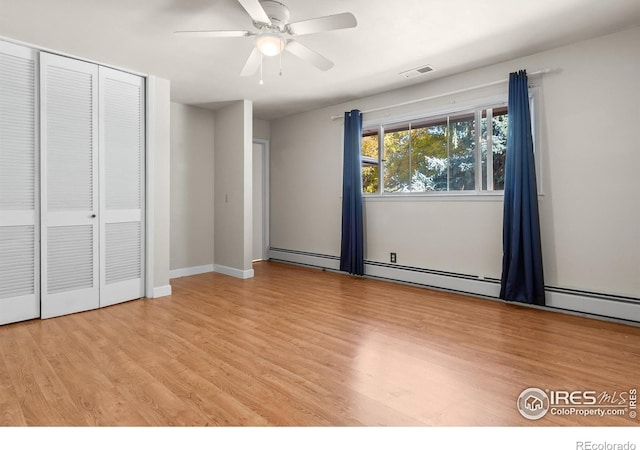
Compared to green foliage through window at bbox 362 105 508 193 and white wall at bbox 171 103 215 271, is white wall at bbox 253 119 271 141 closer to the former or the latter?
white wall at bbox 171 103 215 271

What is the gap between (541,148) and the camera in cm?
363

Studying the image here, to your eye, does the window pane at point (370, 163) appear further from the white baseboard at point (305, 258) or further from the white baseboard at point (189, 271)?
the white baseboard at point (189, 271)

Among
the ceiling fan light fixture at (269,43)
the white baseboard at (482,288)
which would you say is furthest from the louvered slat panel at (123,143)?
the white baseboard at (482,288)

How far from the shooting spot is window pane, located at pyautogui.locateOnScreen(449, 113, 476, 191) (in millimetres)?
4230

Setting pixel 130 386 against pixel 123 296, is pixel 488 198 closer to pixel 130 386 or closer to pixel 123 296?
pixel 130 386

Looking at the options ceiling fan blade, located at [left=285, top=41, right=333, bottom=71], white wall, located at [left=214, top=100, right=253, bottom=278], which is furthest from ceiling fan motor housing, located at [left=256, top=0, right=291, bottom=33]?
white wall, located at [left=214, top=100, right=253, bottom=278]

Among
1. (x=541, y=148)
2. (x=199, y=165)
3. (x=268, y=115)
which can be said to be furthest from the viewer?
(x=268, y=115)

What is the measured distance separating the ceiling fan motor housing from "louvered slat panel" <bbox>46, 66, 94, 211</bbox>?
216 centimetres

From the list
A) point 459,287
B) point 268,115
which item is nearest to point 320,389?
point 459,287

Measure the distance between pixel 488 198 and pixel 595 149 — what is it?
1.05m

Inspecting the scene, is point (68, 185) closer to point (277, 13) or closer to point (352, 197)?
point (277, 13)

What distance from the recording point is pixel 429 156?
461 centimetres

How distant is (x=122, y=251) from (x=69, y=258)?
1.66 ft

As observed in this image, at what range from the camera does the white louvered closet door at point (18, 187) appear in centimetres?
316
